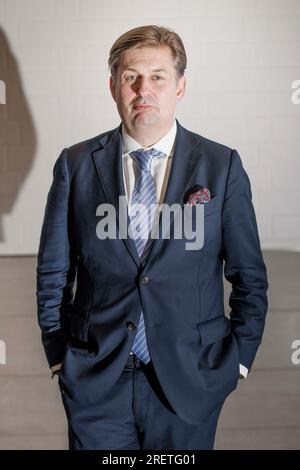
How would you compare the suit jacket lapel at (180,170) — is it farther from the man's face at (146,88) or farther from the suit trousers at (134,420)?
the suit trousers at (134,420)

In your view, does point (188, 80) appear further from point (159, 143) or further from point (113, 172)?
point (113, 172)

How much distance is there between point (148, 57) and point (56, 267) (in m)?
0.68

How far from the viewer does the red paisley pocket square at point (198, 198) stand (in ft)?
5.33

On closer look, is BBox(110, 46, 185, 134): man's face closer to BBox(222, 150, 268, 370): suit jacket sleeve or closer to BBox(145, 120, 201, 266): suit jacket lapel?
BBox(145, 120, 201, 266): suit jacket lapel

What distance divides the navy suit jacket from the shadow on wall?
0.62 m

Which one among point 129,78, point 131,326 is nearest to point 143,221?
point 131,326

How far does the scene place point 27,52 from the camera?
2244 mm

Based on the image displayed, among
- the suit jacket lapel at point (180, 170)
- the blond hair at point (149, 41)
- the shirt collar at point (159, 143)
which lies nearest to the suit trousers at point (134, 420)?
the suit jacket lapel at point (180, 170)

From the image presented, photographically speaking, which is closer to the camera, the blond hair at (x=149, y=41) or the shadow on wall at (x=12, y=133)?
the blond hair at (x=149, y=41)

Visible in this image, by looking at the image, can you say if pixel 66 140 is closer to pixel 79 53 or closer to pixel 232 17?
pixel 79 53

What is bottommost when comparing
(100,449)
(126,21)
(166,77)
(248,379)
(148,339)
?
(248,379)

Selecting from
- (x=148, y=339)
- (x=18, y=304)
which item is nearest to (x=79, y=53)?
(x=18, y=304)

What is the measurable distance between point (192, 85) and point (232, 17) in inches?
12.0

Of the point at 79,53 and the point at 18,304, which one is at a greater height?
the point at 79,53
